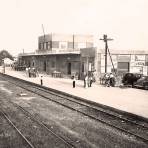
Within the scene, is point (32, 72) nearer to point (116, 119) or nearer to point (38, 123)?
point (116, 119)

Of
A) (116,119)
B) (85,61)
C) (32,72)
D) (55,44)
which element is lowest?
(116,119)

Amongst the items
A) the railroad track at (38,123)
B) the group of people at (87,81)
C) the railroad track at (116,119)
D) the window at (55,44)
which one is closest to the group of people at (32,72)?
the window at (55,44)

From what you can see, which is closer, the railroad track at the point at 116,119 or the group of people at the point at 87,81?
the railroad track at the point at 116,119

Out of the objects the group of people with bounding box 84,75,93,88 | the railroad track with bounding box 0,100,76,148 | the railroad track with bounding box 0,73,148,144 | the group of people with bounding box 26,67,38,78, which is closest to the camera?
the railroad track with bounding box 0,100,76,148

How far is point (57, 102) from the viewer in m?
18.1

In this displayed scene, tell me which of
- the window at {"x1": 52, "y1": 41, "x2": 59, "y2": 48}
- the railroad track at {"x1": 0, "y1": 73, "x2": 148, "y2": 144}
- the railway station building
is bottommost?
the railroad track at {"x1": 0, "y1": 73, "x2": 148, "y2": 144}

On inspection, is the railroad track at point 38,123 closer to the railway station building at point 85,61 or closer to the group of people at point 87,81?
the group of people at point 87,81

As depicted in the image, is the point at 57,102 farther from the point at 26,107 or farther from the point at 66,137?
the point at 66,137

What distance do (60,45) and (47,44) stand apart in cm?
314

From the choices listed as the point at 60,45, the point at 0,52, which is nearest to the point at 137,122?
the point at 60,45

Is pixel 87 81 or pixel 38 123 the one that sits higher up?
pixel 87 81

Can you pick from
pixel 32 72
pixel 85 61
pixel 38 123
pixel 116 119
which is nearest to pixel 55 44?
pixel 32 72

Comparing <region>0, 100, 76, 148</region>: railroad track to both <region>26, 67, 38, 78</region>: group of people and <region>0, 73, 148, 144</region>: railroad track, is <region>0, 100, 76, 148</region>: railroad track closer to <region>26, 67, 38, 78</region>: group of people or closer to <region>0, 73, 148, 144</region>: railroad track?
<region>0, 73, 148, 144</region>: railroad track

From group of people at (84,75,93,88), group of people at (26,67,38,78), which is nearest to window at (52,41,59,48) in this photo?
group of people at (26,67,38,78)
